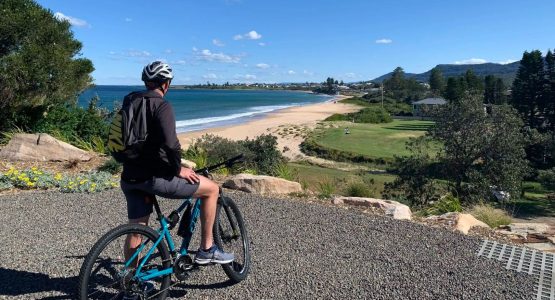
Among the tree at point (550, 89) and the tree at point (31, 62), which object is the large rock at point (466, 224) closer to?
the tree at point (31, 62)

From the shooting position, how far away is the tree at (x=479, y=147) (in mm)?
19719

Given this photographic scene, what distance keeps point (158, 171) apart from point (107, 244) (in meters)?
0.61

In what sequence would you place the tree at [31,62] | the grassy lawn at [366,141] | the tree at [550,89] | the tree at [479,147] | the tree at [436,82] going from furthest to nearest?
the tree at [436,82]
the tree at [550,89]
the grassy lawn at [366,141]
the tree at [479,147]
the tree at [31,62]

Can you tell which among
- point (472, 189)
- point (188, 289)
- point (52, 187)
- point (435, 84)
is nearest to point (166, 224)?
point (188, 289)

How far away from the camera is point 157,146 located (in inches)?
132

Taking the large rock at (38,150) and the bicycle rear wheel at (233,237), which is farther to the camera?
the large rock at (38,150)

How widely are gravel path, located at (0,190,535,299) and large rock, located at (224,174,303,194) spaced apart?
129 centimetres

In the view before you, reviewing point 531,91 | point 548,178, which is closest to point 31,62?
point 548,178

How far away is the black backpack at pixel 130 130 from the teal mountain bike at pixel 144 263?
1.66 feet

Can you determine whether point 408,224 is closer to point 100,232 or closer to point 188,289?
point 188,289

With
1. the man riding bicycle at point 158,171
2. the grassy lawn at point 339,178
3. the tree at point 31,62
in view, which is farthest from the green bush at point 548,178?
the man riding bicycle at point 158,171

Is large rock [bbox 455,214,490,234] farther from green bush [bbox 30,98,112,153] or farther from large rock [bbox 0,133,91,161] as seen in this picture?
green bush [bbox 30,98,112,153]

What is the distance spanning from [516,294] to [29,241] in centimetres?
490

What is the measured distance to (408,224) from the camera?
627 centimetres
